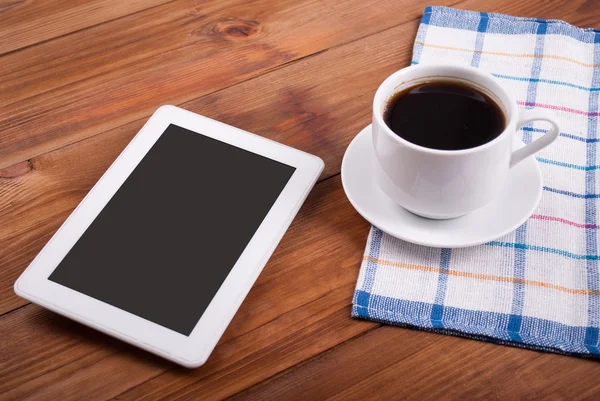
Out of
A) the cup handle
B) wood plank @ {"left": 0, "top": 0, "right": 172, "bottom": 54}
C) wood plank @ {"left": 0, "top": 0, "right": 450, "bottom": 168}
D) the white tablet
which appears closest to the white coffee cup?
the cup handle

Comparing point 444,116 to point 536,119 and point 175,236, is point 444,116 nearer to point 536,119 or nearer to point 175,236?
point 536,119

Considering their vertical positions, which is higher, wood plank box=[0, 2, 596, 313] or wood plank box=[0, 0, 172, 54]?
wood plank box=[0, 0, 172, 54]

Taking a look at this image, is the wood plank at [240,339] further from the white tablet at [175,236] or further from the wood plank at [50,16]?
the wood plank at [50,16]

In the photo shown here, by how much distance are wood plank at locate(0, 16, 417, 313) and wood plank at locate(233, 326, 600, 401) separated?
0.77 feet

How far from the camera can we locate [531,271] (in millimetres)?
656

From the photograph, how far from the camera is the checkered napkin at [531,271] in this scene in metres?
0.62

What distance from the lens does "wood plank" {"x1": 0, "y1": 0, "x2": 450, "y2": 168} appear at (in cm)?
82

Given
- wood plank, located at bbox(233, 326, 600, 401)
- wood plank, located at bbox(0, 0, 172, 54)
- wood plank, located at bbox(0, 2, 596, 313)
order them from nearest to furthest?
1. wood plank, located at bbox(233, 326, 600, 401)
2. wood plank, located at bbox(0, 2, 596, 313)
3. wood plank, located at bbox(0, 0, 172, 54)

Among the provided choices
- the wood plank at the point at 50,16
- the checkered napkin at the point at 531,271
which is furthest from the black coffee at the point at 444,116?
the wood plank at the point at 50,16

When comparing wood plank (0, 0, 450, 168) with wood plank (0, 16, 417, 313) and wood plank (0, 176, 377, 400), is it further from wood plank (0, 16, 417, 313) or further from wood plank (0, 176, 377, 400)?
wood plank (0, 176, 377, 400)

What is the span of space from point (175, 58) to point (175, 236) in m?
0.32

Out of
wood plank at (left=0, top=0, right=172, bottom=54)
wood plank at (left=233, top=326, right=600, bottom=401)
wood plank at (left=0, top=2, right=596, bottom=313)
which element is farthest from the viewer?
wood plank at (left=0, top=0, right=172, bottom=54)

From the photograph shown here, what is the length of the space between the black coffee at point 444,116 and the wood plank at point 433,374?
191 millimetres

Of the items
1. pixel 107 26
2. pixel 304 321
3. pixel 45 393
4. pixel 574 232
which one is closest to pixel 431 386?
pixel 304 321
